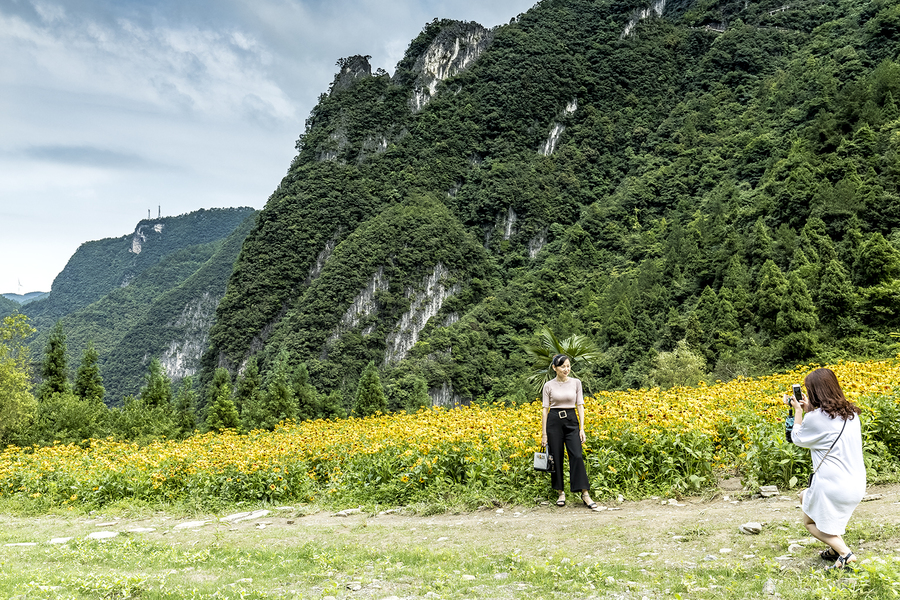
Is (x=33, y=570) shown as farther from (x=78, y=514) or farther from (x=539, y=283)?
(x=539, y=283)

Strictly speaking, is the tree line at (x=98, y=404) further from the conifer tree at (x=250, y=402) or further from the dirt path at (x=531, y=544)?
the dirt path at (x=531, y=544)

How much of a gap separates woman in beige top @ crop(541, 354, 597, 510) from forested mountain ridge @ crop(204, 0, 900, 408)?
80.7 feet

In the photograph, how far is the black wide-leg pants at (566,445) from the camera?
6.95 meters

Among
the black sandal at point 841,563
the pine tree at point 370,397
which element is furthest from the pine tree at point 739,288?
the black sandal at point 841,563

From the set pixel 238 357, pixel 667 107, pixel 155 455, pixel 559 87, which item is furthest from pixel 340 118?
pixel 155 455

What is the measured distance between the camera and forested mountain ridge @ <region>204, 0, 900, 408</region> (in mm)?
38281

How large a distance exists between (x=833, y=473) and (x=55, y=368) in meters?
39.4

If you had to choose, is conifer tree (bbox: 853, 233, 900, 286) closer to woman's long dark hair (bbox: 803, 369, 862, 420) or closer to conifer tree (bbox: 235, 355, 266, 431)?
woman's long dark hair (bbox: 803, 369, 862, 420)

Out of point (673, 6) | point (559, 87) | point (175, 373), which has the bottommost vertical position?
point (175, 373)

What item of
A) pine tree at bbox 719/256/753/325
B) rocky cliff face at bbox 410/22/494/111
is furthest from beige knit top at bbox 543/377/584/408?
rocky cliff face at bbox 410/22/494/111

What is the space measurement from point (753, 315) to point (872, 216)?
918cm

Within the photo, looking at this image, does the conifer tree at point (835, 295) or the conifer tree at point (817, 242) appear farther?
the conifer tree at point (817, 242)

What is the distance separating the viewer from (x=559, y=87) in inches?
6147

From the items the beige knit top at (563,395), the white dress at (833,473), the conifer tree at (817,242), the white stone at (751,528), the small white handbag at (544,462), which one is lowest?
the white stone at (751,528)
